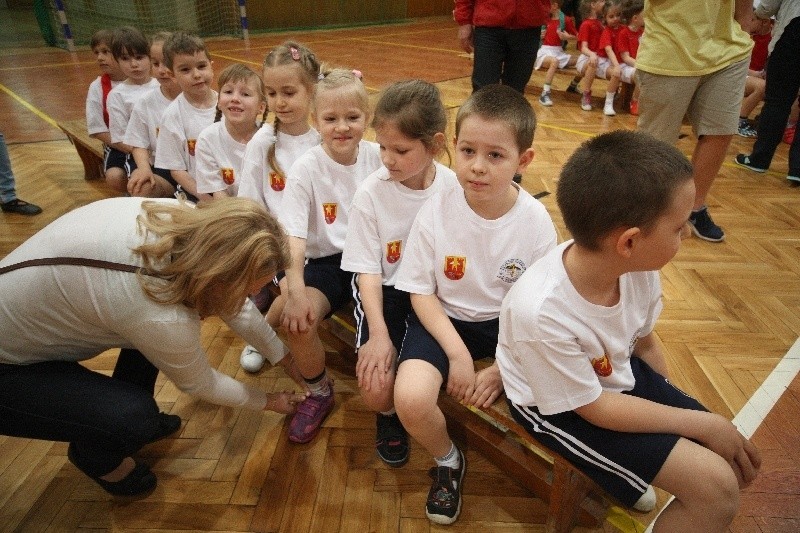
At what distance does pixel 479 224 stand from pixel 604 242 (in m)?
0.37

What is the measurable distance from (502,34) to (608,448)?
Answer: 2307 mm

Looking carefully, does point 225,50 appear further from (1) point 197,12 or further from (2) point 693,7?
(2) point 693,7

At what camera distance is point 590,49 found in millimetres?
4961

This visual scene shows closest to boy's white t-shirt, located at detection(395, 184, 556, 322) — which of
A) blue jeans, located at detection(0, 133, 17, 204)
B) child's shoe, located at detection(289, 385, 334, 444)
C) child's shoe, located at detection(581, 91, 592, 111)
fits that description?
child's shoe, located at detection(289, 385, 334, 444)

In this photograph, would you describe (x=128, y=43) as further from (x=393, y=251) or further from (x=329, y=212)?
(x=393, y=251)

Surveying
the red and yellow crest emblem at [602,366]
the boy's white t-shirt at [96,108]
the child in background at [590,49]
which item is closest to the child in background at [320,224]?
the red and yellow crest emblem at [602,366]

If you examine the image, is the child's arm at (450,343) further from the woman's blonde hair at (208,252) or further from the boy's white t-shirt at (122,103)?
the boy's white t-shirt at (122,103)

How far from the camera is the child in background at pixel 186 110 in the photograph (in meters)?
2.19

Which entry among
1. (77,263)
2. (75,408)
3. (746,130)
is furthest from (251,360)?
(746,130)

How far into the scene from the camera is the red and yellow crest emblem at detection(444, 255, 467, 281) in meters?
1.28

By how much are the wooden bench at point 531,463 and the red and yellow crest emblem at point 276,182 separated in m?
0.52

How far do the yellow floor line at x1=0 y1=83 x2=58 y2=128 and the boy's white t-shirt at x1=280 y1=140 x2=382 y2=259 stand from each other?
12.2 feet

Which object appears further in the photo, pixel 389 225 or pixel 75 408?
pixel 389 225

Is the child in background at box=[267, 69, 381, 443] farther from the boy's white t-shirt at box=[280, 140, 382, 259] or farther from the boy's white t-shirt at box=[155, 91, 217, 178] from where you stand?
the boy's white t-shirt at box=[155, 91, 217, 178]
